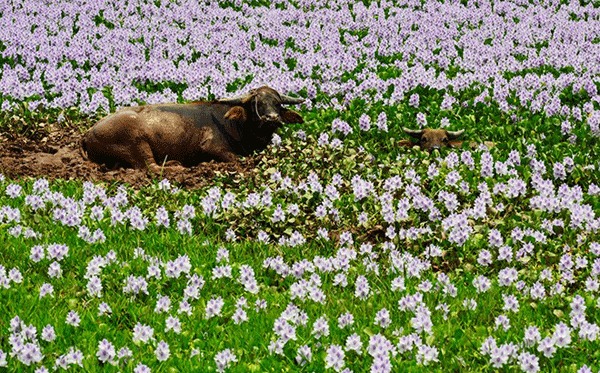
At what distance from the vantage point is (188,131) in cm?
1209

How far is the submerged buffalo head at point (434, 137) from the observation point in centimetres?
1173

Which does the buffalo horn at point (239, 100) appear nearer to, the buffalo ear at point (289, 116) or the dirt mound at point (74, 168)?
the buffalo ear at point (289, 116)

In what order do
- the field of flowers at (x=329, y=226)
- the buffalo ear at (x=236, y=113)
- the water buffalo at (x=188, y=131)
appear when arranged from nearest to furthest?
the field of flowers at (x=329, y=226) < the water buffalo at (x=188, y=131) < the buffalo ear at (x=236, y=113)

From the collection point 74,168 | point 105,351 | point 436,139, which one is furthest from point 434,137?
point 105,351

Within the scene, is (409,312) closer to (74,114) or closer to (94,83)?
(74,114)

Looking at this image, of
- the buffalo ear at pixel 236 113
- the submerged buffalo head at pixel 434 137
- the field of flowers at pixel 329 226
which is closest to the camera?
the field of flowers at pixel 329 226

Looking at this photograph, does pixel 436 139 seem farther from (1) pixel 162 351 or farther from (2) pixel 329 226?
(1) pixel 162 351

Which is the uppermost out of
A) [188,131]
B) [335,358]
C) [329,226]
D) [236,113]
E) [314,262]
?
[335,358]

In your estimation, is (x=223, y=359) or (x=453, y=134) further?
(x=453, y=134)

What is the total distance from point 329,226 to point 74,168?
13.1ft

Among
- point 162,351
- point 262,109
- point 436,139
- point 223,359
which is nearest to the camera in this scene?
point 223,359

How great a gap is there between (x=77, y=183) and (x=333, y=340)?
543cm

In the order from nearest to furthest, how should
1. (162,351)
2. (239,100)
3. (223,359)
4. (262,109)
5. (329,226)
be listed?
(223,359)
(162,351)
(329,226)
(262,109)
(239,100)

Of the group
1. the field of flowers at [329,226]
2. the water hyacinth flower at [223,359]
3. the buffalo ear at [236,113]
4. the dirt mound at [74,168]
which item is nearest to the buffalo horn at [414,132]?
the field of flowers at [329,226]
